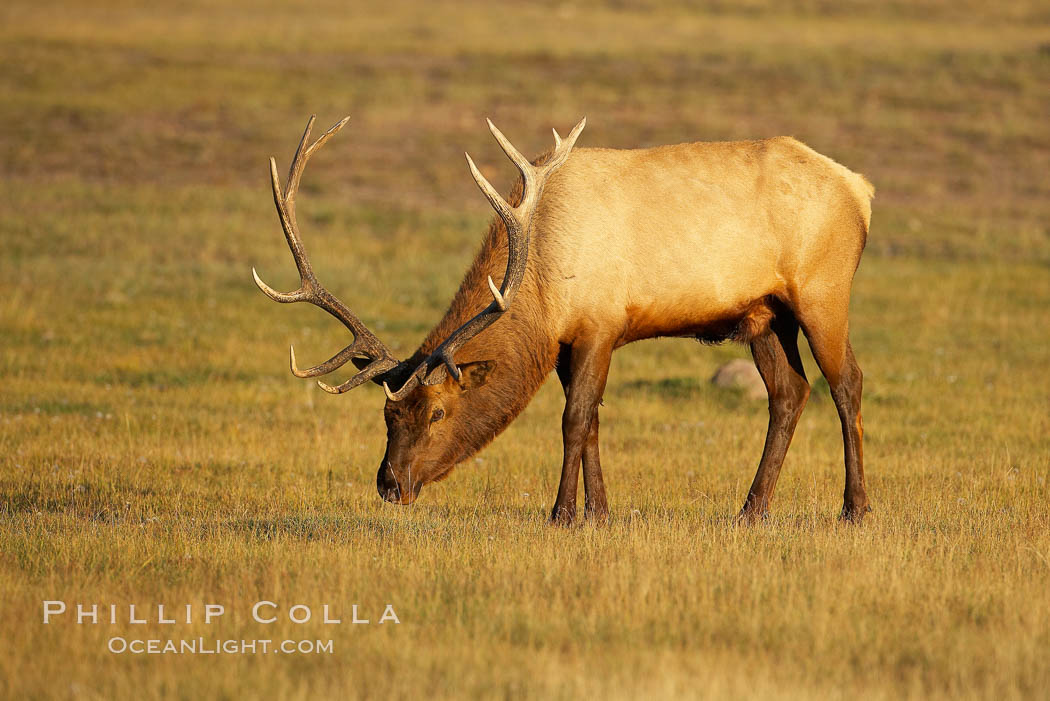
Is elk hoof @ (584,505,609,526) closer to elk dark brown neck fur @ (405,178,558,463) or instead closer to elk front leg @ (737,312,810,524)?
elk dark brown neck fur @ (405,178,558,463)

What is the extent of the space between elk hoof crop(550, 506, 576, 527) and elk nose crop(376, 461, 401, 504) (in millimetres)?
993

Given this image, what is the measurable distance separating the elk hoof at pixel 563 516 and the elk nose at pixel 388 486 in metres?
0.99

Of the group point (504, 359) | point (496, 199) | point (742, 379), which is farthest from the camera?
point (742, 379)

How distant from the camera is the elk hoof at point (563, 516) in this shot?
28.1ft

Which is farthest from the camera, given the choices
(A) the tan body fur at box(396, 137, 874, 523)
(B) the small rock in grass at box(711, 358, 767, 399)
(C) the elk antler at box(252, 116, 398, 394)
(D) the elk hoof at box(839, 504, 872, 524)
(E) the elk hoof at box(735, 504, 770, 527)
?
(B) the small rock in grass at box(711, 358, 767, 399)

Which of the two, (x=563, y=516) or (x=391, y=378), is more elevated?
(x=391, y=378)

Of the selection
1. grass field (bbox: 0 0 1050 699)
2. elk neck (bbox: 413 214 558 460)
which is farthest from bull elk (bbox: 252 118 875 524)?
grass field (bbox: 0 0 1050 699)

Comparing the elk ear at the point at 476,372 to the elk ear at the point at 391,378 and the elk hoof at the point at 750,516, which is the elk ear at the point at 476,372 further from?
the elk hoof at the point at 750,516

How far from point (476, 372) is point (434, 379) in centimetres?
32

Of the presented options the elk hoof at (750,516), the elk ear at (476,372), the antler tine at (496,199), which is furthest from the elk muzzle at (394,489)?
the elk hoof at (750,516)

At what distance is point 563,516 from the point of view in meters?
8.61

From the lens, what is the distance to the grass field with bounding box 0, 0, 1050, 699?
18.9 feet

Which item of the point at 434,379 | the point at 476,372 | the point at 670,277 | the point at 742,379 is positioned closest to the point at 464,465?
the point at 476,372

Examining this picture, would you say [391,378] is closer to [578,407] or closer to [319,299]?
[319,299]
